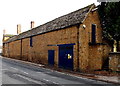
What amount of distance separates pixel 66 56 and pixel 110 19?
747 centimetres

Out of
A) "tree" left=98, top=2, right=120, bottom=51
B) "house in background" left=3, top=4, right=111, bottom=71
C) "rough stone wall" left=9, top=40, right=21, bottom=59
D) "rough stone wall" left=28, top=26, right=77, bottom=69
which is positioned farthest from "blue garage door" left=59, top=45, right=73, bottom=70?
"rough stone wall" left=9, top=40, right=21, bottom=59

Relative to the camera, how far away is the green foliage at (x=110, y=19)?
19.5 meters

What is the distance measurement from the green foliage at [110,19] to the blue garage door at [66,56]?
545 cm

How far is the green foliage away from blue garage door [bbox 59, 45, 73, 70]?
→ 5447 mm

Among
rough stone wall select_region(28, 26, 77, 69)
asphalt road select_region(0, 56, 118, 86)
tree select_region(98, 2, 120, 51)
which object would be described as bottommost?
asphalt road select_region(0, 56, 118, 86)

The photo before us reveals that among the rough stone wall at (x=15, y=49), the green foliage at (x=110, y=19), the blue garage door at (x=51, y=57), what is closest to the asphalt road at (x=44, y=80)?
the blue garage door at (x=51, y=57)

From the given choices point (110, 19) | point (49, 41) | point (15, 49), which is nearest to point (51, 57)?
point (49, 41)

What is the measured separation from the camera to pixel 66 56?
21453mm

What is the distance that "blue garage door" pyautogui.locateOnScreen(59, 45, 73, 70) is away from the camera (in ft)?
67.7

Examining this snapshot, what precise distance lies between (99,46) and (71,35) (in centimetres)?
382

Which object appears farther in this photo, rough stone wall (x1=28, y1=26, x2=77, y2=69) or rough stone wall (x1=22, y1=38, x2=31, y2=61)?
rough stone wall (x1=22, y1=38, x2=31, y2=61)

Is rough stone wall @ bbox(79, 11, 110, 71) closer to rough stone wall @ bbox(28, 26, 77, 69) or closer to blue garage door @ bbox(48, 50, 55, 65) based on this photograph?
rough stone wall @ bbox(28, 26, 77, 69)

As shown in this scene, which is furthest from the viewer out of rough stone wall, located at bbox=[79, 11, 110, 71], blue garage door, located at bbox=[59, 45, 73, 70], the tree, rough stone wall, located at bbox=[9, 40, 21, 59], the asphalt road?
rough stone wall, located at bbox=[9, 40, 21, 59]

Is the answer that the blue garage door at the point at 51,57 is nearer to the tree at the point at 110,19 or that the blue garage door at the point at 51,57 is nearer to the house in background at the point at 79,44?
the house in background at the point at 79,44
